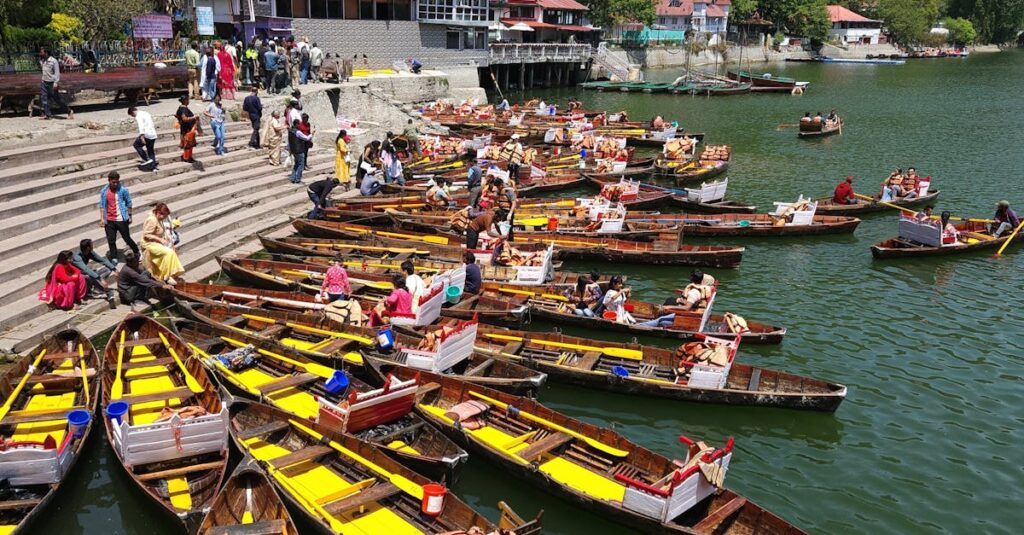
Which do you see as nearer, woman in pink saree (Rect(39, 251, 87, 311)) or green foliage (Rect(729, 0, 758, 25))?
woman in pink saree (Rect(39, 251, 87, 311))

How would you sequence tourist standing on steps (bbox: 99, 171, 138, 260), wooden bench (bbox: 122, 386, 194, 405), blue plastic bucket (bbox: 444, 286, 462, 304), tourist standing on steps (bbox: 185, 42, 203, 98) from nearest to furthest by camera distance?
wooden bench (bbox: 122, 386, 194, 405) < tourist standing on steps (bbox: 99, 171, 138, 260) < blue plastic bucket (bbox: 444, 286, 462, 304) < tourist standing on steps (bbox: 185, 42, 203, 98)

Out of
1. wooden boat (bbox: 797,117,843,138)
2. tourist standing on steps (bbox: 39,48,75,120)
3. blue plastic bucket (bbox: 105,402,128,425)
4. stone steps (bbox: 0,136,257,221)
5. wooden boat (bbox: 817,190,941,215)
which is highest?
tourist standing on steps (bbox: 39,48,75,120)

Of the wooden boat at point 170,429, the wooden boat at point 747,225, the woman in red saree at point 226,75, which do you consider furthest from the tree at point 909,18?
the wooden boat at point 170,429

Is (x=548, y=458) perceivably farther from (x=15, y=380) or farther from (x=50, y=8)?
(x=50, y=8)

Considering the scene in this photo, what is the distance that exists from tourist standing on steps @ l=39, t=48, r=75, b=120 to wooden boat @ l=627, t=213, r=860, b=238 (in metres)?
20.4

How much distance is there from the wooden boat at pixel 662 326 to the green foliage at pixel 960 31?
447 ft

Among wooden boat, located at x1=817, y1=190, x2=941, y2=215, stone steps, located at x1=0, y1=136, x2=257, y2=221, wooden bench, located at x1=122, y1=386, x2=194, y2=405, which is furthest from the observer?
wooden boat, located at x1=817, y1=190, x2=941, y2=215

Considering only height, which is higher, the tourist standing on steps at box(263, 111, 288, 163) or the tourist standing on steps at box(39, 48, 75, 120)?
the tourist standing on steps at box(39, 48, 75, 120)

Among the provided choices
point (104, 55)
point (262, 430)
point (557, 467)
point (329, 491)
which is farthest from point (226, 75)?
point (557, 467)

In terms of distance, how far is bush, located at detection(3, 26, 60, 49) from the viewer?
34.4 m

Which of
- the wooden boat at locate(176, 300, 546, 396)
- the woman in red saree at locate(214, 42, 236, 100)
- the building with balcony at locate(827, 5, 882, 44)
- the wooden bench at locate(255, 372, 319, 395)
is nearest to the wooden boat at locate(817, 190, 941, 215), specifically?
the wooden boat at locate(176, 300, 546, 396)

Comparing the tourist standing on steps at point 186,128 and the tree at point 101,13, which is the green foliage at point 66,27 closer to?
the tree at point 101,13

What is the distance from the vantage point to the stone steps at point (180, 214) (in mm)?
17656

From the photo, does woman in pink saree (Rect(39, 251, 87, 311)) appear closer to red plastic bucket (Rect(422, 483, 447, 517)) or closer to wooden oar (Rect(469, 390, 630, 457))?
wooden oar (Rect(469, 390, 630, 457))
